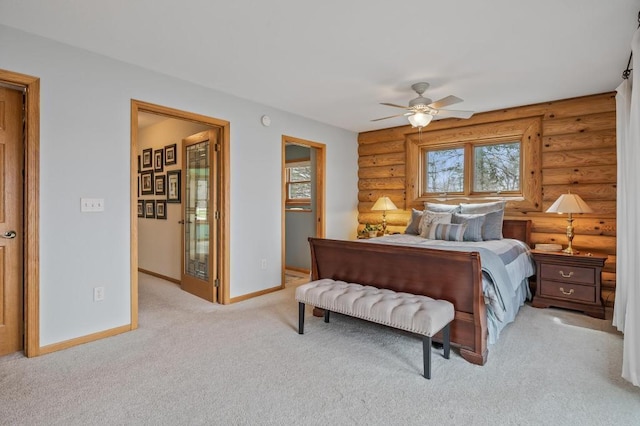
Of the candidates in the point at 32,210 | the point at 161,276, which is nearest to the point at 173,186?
the point at 161,276

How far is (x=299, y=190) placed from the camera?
20.5 feet

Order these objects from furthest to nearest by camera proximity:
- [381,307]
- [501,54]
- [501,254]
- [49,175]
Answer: [501,254]
[501,54]
[49,175]
[381,307]

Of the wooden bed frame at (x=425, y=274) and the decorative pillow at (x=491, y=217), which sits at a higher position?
the decorative pillow at (x=491, y=217)

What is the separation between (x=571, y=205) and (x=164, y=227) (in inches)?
207

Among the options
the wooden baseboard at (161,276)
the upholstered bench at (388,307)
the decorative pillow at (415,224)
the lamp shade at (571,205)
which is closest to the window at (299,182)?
the decorative pillow at (415,224)

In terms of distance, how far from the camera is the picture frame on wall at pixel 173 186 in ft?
16.1

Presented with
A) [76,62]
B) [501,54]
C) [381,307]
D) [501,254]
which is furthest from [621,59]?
[76,62]

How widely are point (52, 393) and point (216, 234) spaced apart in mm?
2144

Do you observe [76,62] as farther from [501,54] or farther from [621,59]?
[621,59]

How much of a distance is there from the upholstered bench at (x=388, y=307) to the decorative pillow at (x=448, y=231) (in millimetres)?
1523

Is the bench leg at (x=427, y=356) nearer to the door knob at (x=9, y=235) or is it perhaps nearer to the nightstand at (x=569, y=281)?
the nightstand at (x=569, y=281)

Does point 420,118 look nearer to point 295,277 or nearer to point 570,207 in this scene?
point 570,207

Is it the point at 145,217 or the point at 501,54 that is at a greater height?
the point at 501,54

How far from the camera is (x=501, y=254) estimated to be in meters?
3.25
